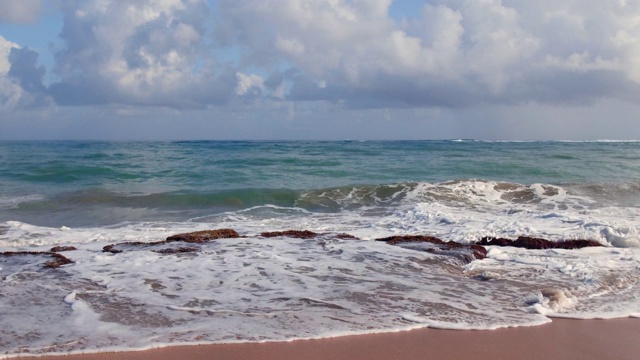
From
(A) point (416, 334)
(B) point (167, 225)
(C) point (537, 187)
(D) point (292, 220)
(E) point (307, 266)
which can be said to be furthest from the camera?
→ (C) point (537, 187)

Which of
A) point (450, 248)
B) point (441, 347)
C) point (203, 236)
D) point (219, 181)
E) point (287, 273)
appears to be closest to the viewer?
point (441, 347)

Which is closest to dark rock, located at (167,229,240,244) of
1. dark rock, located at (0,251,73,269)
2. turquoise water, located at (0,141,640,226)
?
dark rock, located at (0,251,73,269)

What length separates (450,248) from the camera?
7992 mm

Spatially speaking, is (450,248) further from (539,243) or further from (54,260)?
(54,260)

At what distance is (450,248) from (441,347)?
12.9 ft

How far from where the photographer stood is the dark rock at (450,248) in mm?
7508

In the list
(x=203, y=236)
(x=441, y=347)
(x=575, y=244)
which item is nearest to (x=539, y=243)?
(x=575, y=244)

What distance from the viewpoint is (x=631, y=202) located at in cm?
1598

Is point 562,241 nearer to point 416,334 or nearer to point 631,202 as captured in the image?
point 416,334

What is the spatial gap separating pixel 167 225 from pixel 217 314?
779 centimetres

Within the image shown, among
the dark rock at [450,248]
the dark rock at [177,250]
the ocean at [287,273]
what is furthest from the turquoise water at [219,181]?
the dark rock at [450,248]

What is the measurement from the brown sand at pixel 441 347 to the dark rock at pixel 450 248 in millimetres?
2788

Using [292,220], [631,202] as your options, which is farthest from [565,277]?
[631,202]

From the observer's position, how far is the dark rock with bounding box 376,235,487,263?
7.51m
